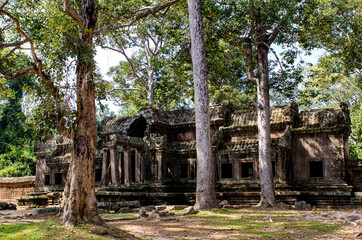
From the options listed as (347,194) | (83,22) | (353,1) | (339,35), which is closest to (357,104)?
(339,35)

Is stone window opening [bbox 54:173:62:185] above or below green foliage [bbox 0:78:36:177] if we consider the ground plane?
below

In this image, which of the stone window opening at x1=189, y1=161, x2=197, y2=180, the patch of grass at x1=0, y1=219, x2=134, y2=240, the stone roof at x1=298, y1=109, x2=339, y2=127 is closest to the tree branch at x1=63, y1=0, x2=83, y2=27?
the patch of grass at x1=0, y1=219, x2=134, y2=240

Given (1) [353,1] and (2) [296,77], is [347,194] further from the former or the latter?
(1) [353,1]

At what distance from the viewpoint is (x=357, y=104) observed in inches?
1152

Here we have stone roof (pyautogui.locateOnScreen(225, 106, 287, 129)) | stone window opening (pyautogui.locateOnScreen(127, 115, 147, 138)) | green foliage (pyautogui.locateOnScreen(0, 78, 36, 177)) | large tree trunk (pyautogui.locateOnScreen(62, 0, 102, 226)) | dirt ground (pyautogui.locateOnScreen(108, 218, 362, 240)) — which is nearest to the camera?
large tree trunk (pyautogui.locateOnScreen(62, 0, 102, 226))

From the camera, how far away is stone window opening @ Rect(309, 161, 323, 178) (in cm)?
1897

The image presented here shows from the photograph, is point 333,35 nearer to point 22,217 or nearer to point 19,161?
point 22,217

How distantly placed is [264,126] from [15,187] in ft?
57.5

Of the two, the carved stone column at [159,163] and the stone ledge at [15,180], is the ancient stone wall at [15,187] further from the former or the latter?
the carved stone column at [159,163]

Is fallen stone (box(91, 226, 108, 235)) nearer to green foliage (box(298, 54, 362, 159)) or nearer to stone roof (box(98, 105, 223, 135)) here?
stone roof (box(98, 105, 223, 135))

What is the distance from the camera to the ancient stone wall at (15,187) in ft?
79.0

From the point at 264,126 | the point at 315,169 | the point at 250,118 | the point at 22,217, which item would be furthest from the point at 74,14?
the point at 315,169

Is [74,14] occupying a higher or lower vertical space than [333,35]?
lower

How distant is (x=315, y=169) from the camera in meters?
19.8
